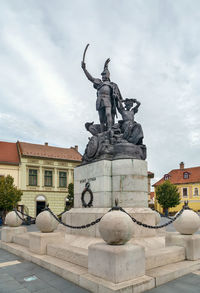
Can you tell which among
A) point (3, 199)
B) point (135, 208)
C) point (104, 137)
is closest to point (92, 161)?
point (104, 137)

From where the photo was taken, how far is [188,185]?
5184cm

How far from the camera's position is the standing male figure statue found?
10.2 meters

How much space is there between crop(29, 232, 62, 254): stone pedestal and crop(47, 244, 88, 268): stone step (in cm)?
16

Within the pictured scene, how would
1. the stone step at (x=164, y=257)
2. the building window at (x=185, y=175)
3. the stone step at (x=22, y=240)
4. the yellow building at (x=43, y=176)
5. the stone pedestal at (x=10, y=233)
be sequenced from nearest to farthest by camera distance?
the stone step at (x=164, y=257) < the stone step at (x=22, y=240) < the stone pedestal at (x=10, y=233) < the yellow building at (x=43, y=176) < the building window at (x=185, y=175)

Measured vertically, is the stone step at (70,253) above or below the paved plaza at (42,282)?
above

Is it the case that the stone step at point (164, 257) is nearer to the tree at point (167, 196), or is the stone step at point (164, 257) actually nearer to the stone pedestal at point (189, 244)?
the stone pedestal at point (189, 244)

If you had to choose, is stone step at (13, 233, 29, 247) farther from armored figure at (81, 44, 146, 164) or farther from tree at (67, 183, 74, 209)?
tree at (67, 183, 74, 209)

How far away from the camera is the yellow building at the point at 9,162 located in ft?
118

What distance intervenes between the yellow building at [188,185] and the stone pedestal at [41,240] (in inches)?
1825

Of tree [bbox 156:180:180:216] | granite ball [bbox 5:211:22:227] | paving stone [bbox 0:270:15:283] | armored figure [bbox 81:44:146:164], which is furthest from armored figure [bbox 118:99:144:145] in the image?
tree [bbox 156:180:180:216]

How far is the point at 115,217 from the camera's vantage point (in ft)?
16.0

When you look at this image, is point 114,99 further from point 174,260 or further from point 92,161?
point 174,260

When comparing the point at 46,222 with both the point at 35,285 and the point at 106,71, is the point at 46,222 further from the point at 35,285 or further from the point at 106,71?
the point at 106,71

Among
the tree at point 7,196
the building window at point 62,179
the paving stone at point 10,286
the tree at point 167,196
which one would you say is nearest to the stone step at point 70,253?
the paving stone at point 10,286
